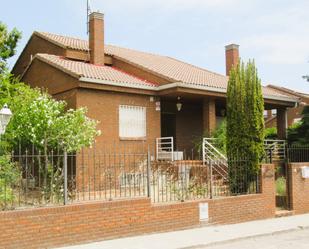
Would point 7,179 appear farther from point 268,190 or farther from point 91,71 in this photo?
point 91,71

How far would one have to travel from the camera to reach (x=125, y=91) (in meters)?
17.7

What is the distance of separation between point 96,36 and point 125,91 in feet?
11.8

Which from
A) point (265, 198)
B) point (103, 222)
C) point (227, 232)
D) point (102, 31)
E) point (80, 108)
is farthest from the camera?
point (102, 31)

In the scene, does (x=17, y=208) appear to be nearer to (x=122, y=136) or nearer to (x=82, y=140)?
(x=82, y=140)

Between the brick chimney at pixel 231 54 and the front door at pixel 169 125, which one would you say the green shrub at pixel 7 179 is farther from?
the brick chimney at pixel 231 54

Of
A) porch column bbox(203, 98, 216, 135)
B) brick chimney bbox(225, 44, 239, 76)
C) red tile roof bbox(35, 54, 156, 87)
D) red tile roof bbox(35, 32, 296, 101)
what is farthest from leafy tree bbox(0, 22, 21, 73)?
brick chimney bbox(225, 44, 239, 76)

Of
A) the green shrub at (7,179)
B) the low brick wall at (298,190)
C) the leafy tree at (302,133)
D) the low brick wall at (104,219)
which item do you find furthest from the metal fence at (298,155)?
the green shrub at (7,179)

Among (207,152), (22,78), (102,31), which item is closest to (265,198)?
(207,152)

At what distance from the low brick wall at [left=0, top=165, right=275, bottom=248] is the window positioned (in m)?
6.50

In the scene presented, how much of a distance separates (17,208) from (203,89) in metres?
11.0

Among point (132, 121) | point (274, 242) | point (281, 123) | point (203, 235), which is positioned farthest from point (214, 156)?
point (274, 242)

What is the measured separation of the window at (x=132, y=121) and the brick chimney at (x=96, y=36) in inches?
127

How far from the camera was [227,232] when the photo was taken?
11.0 metres

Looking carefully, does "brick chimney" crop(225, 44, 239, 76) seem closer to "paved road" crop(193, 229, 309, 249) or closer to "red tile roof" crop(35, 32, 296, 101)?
"red tile roof" crop(35, 32, 296, 101)
